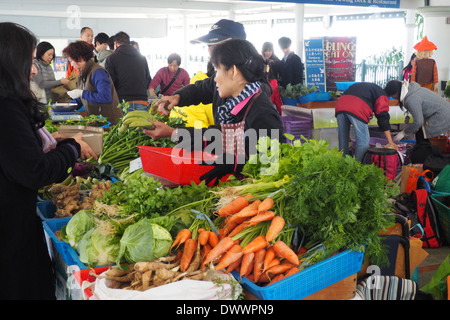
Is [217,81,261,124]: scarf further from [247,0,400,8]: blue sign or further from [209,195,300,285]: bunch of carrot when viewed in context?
[247,0,400,8]: blue sign

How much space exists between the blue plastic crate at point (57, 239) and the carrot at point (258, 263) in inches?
33.4

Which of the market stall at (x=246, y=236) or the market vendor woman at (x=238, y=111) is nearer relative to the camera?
the market stall at (x=246, y=236)

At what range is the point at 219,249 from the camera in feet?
5.83

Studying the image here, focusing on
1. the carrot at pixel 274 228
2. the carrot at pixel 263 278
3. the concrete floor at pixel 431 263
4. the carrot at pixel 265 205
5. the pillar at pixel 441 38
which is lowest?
the concrete floor at pixel 431 263

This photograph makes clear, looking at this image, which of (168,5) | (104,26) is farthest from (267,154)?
(104,26)

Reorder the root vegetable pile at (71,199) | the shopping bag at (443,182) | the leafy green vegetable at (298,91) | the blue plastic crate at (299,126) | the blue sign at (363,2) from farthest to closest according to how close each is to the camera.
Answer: the blue sign at (363,2)
the leafy green vegetable at (298,91)
the blue plastic crate at (299,126)
the shopping bag at (443,182)
the root vegetable pile at (71,199)

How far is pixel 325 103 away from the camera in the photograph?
22.4 feet

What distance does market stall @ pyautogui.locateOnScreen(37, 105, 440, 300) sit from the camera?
1.65m

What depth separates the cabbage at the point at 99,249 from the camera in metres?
1.84

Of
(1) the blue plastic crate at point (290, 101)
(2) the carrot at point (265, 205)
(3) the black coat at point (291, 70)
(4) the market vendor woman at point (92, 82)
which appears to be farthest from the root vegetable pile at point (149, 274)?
(3) the black coat at point (291, 70)

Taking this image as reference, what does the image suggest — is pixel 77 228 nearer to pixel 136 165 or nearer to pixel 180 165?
pixel 180 165

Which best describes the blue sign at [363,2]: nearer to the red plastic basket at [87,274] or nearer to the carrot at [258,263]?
the carrot at [258,263]

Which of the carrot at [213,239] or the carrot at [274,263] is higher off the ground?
the carrot at [213,239]

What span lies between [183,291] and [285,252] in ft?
1.47
